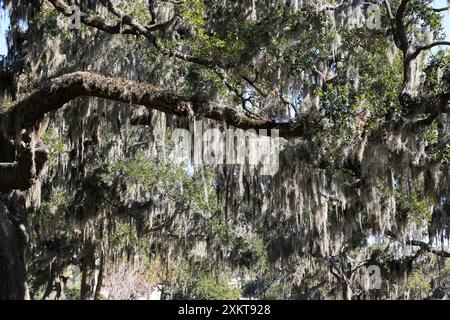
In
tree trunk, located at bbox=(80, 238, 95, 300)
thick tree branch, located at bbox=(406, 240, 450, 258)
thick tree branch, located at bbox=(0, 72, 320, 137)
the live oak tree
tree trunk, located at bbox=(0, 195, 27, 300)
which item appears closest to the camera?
tree trunk, located at bbox=(0, 195, 27, 300)

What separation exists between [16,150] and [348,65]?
4915 mm

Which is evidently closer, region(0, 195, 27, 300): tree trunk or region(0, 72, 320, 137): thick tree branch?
region(0, 195, 27, 300): tree trunk

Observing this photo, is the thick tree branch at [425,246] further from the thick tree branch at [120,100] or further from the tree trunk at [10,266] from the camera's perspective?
the tree trunk at [10,266]

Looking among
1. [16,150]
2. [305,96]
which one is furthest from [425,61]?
[16,150]

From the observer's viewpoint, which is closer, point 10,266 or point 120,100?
point 10,266

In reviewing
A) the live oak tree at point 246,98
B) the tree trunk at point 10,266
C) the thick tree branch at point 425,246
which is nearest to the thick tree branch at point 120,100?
the live oak tree at point 246,98

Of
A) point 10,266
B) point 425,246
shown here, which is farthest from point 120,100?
point 425,246

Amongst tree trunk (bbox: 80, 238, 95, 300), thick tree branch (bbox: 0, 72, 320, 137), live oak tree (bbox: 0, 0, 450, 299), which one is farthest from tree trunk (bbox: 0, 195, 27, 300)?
tree trunk (bbox: 80, 238, 95, 300)

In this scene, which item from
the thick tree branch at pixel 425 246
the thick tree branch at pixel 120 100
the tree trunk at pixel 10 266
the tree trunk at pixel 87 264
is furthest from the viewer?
A: the tree trunk at pixel 87 264

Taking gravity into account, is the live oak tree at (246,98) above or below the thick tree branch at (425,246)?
above

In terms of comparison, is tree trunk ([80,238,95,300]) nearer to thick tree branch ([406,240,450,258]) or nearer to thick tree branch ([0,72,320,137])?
thick tree branch ([406,240,450,258])

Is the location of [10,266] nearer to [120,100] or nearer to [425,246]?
[120,100]

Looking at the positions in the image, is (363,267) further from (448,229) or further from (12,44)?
(12,44)

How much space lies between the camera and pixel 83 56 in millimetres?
10609
